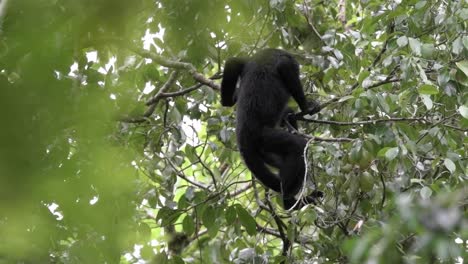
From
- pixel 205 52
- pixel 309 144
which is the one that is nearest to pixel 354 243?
pixel 309 144

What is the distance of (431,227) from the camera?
45.1 inches

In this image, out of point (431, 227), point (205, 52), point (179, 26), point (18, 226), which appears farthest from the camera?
point (205, 52)

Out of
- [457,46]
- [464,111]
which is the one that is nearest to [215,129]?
[457,46]

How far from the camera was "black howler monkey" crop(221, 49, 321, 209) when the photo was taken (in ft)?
14.9

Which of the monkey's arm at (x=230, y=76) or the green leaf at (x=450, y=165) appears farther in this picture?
the monkey's arm at (x=230, y=76)

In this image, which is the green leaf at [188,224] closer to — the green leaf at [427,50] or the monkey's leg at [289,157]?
the monkey's leg at [289,157]

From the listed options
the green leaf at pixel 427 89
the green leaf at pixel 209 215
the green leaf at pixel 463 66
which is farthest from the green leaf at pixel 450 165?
the green leaf at pixel 209 215

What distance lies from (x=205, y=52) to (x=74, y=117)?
10.5 ft

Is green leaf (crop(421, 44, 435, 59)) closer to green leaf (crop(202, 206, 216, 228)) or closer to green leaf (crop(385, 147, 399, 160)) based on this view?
green leaf (crop(385, 147, 399, 160))

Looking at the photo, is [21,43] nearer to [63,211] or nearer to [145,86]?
[63,211]

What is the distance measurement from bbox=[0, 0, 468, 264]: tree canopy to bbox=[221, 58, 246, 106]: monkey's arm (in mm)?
87

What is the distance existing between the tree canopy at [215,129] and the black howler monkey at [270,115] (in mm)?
141

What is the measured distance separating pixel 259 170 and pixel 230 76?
791 millimetres

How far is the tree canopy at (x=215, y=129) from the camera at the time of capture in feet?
4.16
